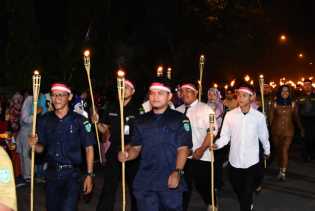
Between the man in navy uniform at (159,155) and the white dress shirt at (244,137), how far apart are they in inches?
81.4

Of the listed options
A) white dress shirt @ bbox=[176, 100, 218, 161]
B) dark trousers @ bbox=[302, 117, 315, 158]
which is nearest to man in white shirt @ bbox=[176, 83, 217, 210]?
white dress shirt @ bbox=[176, 100, 218, 161]

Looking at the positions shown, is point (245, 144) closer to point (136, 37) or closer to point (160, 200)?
point (160, 200)

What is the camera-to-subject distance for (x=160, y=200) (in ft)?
18.5

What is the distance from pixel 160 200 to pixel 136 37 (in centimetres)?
2119

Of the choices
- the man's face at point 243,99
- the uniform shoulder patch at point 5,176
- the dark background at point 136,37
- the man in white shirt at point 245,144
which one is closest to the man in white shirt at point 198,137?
the man in white shirt at point 245,144

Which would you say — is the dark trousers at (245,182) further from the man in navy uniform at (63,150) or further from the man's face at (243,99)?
the man in navy uniform at (63,150)

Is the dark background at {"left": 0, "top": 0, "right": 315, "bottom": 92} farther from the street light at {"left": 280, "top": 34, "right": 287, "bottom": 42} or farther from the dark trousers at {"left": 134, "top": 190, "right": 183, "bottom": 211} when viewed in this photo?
the dark trousers at {"left": 134, "top": 190, "right": 183, "bottom": 211}

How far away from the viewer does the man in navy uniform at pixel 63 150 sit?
6.08m

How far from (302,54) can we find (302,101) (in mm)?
43791

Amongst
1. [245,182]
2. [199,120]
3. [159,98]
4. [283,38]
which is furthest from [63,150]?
[283,38]

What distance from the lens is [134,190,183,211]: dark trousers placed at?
5.58 metres

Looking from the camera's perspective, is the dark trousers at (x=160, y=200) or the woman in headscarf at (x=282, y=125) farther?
the woman in headscarf at (x=282, y=125)

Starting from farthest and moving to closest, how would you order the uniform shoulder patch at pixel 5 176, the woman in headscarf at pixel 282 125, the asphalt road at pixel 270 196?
the woman in headscarf at pixel 282 125 → the asphalt road at pixel 270 196 → the uniform shoulder patch at pixel 5 176

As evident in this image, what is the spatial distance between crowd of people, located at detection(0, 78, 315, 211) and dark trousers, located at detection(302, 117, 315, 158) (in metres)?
2.02
